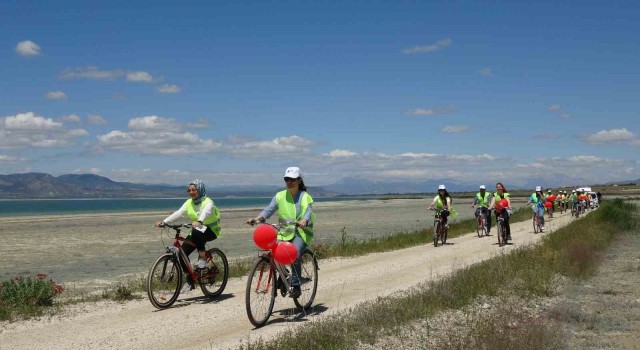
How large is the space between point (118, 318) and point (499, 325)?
6.30m

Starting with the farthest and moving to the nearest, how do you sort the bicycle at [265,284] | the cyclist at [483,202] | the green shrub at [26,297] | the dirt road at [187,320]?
1. the cyclist at [483,202]
2. the green shrub at [26,297]
3. the bicycle at [265,284]
4. the dirt road at [187,320]

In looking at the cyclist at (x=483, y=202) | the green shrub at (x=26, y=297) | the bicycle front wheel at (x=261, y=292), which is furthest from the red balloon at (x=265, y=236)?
the cyclist at (x=483, y=202)

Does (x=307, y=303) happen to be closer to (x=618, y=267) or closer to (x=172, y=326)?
(x=172, y=326)

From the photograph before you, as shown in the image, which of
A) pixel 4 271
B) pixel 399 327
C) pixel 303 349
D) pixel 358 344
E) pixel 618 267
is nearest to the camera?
pixel 303 349

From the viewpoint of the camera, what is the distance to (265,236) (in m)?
9.26

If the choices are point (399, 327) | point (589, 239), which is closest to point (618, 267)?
point (589, 239)

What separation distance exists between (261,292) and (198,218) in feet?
8.67

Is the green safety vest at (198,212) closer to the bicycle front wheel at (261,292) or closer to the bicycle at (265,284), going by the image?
the bicycle at (265,284)

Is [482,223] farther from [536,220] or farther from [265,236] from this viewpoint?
[265,236]

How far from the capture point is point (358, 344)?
8367 millimetres

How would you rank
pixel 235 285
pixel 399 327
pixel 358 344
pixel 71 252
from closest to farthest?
pixel 358 344, pixel 399 327, pixel 235 285, pixel 71 252

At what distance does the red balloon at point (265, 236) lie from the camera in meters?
9.24

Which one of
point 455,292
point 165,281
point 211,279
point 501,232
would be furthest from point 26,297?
point 501,232

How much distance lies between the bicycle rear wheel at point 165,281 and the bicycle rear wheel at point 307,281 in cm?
241
